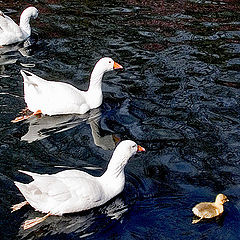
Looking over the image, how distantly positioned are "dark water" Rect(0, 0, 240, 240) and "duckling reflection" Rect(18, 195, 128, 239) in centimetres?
1

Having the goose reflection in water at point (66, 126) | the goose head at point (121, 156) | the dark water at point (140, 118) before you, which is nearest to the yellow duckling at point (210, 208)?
the dark water at point (140, 118)

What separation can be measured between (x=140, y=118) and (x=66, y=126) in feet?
4.89

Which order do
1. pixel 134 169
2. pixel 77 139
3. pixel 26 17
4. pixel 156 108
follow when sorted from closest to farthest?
pixel 134 169, pixel 77 139, pixel 156 108, pixel 26 17

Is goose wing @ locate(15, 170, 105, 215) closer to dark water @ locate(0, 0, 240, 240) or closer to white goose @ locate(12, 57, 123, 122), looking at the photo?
dark water @ locate(0, 0, 240, 240)

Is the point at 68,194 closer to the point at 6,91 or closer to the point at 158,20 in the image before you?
the point at 6,91

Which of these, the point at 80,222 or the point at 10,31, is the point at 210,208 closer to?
the point at 80,222

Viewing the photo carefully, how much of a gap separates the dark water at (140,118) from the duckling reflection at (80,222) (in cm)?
1

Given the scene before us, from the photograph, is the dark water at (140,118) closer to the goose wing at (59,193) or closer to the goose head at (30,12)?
the goose wing at (59,193)

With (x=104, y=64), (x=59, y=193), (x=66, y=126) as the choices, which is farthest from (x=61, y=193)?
(x=104, y=64)

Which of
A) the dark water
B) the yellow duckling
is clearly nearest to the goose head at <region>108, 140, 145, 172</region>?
the dark water

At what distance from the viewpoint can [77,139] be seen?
9.70 meters

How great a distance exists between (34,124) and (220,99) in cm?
402

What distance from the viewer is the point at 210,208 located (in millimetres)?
7469

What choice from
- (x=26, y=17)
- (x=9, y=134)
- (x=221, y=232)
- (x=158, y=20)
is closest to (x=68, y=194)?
(x=221, y=232)
